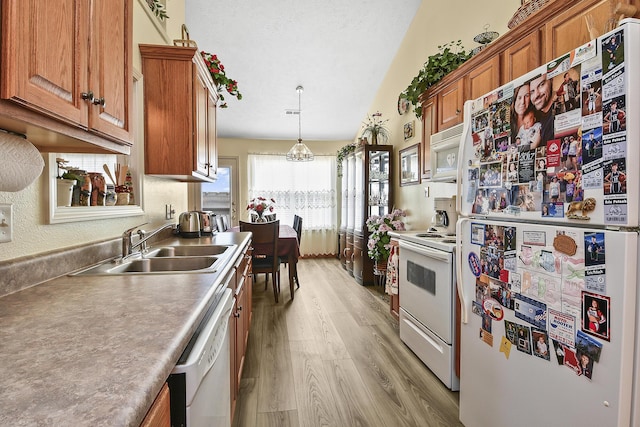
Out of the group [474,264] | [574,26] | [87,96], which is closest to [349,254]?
[474,264]

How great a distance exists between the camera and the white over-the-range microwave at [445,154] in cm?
245

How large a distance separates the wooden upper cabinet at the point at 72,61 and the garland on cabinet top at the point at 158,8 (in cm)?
134

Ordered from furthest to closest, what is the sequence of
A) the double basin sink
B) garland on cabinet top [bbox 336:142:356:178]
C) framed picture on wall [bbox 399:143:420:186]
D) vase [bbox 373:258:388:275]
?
garland on cabinet top [bbox 336:142:356:178] → vase [bbox 373:258:388:275] → framed picture on wall [bbox 399:143:420:186] → the double basin sink

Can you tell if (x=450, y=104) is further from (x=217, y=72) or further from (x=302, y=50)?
(x=302, y=50)

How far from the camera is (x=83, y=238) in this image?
4.99ft

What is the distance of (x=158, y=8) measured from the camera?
242 centimetres

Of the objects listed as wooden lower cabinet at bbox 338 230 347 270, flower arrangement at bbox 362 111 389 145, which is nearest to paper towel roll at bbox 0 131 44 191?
flower arrangement at bbox 362 111 389 145

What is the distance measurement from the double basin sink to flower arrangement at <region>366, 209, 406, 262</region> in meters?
2.29

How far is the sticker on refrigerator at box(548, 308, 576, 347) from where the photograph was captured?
3.59 ft

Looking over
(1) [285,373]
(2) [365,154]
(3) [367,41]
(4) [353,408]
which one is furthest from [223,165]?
(4) [353,408]

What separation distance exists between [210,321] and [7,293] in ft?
2.14

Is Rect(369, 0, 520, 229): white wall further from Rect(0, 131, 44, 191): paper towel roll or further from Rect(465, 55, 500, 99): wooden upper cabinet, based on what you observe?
Rect(0, 131, 44, 191): paper towel roll

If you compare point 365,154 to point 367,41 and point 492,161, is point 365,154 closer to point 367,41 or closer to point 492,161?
point 367,41

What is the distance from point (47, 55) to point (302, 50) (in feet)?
13.3
